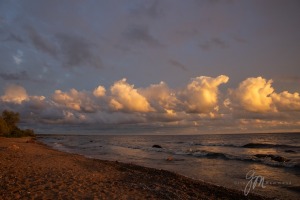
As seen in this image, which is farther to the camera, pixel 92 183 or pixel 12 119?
pixel 12 119

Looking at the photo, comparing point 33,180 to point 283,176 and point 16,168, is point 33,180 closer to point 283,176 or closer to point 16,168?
point 16,168

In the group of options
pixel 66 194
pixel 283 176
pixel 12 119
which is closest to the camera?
pixel 66 194

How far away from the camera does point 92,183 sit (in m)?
15.6

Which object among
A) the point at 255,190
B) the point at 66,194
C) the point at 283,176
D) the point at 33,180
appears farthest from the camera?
the point at 283,176

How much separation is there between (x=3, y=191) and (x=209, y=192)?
11.1 m

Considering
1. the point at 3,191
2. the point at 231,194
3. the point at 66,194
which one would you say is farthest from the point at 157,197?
→ the point at 3,191

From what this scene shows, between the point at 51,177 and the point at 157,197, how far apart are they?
733 centimetres

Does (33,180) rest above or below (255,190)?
above

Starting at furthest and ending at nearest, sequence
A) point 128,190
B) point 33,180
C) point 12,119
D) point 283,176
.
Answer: point 12,119, point 283,176, point 33,180, point 128,190

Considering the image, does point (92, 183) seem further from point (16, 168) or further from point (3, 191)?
point (16, 168)

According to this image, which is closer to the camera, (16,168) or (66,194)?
(66,194)

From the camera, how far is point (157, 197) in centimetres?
1315

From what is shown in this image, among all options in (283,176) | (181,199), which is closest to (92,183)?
(181,199)

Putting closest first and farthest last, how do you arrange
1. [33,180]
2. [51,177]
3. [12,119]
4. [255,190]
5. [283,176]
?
1. [33,180]
2. [51,177]
3. [255,190]
4. [283,176]
5. [12,119]
